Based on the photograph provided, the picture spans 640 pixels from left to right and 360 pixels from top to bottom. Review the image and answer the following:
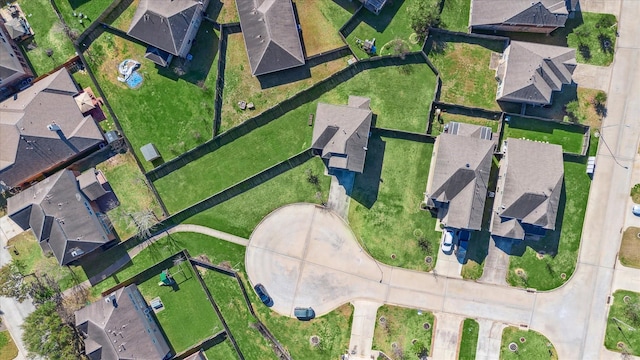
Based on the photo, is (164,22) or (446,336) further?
(446,336)

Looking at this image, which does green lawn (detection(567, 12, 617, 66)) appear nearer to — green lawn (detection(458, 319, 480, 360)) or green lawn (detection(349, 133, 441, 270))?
green lawn (detection(349, 133, 441, 270))

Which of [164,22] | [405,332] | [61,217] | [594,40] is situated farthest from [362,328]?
[594,40]

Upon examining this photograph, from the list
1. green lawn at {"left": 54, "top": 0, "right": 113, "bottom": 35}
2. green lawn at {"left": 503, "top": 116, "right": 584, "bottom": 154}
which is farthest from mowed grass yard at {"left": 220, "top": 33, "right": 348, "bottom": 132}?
green lawn at {"left": 503, "top": 116, "right": 584, "bottom": 154}

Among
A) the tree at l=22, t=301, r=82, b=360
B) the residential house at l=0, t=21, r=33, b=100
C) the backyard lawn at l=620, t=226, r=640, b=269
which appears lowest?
the tree at l=22, t=301, r=82, b=360

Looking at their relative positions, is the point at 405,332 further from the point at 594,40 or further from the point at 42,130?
the point at 42,130

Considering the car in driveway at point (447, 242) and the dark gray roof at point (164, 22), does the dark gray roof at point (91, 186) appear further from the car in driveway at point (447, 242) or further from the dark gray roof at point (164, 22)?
the car in driveway at point (447, 242)

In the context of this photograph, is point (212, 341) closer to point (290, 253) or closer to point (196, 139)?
point (290, 253)
